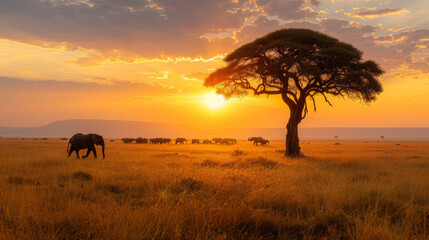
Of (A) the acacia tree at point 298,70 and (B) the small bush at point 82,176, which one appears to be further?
(A) the acacia tree at point 298,70

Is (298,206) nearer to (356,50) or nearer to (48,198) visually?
(48,198)

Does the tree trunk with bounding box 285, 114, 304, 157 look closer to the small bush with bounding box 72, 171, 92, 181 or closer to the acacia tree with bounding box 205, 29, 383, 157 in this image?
the acacia tree with bounding box 205, 29, 383, 157

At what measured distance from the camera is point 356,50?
67.0 feet

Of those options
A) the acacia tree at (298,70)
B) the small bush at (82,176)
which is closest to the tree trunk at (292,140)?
the acacia tree at (298,70)

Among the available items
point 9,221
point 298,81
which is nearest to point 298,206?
point 9,221

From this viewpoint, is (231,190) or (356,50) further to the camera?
(356,50)

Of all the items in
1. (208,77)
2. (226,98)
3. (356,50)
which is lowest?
(226,98)

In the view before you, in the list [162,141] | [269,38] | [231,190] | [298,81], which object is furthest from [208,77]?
[162,141]

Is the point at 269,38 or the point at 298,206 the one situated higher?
the point at 269,38

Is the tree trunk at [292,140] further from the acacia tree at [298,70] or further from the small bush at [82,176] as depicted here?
the small bush at [82,176]

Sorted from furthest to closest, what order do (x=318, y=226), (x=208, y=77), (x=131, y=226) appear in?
(x=208, y=77) → (x=318, y=226) → (x=131, y=226)

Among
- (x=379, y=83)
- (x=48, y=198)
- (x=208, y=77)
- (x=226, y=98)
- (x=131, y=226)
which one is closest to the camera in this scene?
(x=131, y=226)

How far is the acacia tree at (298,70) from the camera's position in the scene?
19219 mm

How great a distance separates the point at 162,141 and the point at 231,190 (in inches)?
2239
